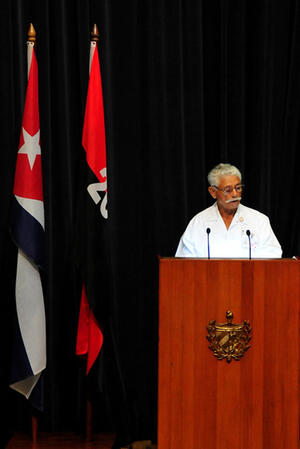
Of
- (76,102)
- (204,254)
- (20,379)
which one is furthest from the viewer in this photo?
(76,102)

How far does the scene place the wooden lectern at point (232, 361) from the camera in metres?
3.13

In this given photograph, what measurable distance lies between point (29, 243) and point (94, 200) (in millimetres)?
431

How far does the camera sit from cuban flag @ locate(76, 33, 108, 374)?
3.68 meters

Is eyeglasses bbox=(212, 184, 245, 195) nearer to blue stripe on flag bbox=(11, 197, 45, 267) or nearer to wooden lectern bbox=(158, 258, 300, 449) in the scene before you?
wooden lectern bbox=(158, 258, 300, 449)

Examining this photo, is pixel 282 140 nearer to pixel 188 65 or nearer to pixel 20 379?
pixel 188 65

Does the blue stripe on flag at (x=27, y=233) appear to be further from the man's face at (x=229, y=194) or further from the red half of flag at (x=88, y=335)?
the man's face at (x=229, y=194)

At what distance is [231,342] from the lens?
3.12 m

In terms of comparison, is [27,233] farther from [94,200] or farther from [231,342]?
[231,342]

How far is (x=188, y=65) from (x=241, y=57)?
36 centimetres

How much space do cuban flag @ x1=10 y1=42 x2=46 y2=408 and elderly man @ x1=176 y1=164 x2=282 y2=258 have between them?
3.08 feet

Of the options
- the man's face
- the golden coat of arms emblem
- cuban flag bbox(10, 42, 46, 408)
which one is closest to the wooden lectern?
the golden coat of arms emblem

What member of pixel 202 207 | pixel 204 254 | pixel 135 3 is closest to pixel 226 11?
pixel 135 3

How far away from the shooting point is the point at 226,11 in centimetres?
441

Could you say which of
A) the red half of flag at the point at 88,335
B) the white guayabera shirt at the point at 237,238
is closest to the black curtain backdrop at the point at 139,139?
the red half of flag at the point at 88,335
